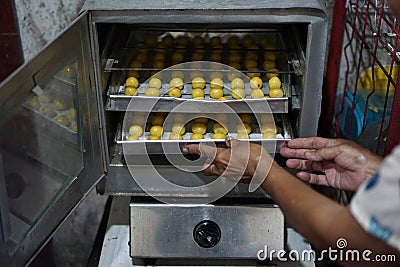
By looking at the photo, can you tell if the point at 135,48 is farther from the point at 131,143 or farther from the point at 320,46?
the point at 320,46

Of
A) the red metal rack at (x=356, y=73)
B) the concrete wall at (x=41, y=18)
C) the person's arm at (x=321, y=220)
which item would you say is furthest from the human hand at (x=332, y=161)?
the concrete wall at (x=41, y=18)

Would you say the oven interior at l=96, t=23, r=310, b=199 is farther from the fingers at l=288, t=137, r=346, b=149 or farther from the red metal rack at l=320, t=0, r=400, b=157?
the red metal rack at l=320, t=0, r=400, b=157

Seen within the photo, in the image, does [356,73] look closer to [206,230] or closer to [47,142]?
[206,230]

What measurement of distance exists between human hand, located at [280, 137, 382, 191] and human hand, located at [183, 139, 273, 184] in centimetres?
12

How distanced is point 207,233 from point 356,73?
2.53 ft

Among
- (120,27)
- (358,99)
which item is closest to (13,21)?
(120,27)

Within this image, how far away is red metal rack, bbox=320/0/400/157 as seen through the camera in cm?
163

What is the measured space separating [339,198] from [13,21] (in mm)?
1201

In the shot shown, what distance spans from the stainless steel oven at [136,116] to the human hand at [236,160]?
0.04 meters

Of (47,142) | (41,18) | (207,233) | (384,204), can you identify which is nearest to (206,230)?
(207,233)

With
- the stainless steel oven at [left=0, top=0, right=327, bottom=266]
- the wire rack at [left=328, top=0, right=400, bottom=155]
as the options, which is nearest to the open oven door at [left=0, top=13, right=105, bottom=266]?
the stainless steel oven at [left=0, top=0, right=327, bottom=266]

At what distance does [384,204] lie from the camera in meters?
0.74

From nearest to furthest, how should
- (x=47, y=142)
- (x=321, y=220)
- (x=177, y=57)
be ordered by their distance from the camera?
(x=321, y=220)
(x=47, y=142)
(x=177, y=57)

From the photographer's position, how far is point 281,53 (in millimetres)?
1541
